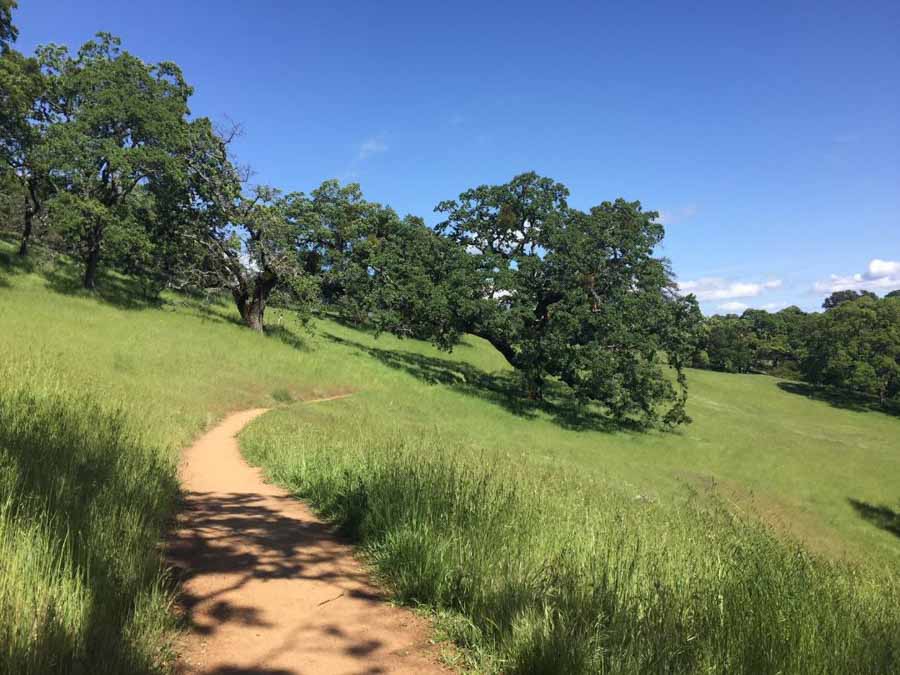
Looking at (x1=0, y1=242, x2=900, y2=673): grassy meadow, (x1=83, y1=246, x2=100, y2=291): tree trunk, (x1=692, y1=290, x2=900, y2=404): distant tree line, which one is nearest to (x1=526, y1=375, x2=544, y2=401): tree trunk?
A: (x1=0, y1=242, x2=900, y2=673): grassy meadow

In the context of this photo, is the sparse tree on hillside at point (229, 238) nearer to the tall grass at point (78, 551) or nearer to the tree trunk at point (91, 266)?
the tree trunk at point (91, 266)

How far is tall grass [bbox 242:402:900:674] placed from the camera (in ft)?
11.1

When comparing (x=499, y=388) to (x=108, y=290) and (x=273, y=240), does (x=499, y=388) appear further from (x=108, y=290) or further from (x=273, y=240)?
(x=108, y=290)

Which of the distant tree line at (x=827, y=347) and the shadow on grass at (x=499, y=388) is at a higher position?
the distant tree line at (x=827, y=347)

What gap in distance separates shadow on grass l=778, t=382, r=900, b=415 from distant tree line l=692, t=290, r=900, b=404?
887 millimetres

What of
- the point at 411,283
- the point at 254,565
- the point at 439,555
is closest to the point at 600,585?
the point at 439,555

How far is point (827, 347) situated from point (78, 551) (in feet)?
261

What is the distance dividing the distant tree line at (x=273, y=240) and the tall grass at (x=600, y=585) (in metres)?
22.7

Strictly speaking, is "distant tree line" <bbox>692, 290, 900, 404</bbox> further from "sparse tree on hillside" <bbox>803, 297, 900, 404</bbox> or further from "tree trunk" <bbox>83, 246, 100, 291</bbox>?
"tree trunk" <bbox>83, 246, 100, 291</bbox>

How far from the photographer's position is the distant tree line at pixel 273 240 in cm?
2781

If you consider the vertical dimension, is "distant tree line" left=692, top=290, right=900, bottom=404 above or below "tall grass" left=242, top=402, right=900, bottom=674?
above

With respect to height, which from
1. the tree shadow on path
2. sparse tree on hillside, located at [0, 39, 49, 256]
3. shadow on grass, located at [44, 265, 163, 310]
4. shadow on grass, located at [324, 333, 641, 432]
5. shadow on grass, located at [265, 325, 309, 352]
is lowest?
shadow on grass, located at [324, 333, 641, 432]

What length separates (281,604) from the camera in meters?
4.28

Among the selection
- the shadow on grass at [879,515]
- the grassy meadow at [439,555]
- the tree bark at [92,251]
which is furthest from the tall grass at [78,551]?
the shadow on grass at [879,515]
